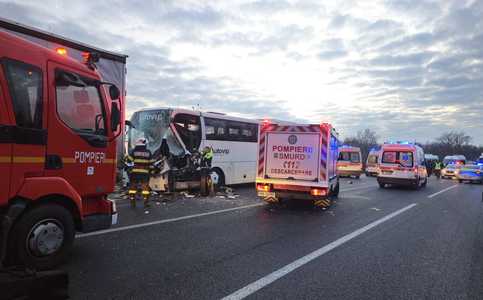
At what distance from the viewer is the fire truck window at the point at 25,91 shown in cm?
447

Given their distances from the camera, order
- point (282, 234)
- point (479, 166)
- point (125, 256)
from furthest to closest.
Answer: point (479, 166)
point (282, 234)
point (125, 256)

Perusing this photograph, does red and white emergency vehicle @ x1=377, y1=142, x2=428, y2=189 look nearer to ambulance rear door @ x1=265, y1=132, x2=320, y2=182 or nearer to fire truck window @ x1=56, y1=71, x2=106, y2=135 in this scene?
ambulance rear door @ x1=265, y1=132, x2=320, y2=182

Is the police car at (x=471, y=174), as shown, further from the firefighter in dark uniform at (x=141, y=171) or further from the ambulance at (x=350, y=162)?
the firefighter in dark uniform at (x=141, y=171)

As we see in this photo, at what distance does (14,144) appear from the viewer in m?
4.45

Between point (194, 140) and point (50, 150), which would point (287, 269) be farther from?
point (194, 140)

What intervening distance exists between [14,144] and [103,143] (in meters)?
1.43

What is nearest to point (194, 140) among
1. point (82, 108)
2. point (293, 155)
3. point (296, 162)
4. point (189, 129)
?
point (189, 129)

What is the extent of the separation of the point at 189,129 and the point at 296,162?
4.73 meters

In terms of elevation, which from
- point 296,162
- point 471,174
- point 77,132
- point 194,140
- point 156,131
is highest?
point 156,131

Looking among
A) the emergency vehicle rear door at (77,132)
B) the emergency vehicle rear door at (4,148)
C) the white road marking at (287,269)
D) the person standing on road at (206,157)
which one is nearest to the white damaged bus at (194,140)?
the person standing on road at (206,157)

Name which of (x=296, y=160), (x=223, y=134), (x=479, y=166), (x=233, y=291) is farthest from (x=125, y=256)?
(x=479, y=166)

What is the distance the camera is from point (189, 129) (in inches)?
559

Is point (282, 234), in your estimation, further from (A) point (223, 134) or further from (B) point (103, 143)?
(A) point (223, 134)

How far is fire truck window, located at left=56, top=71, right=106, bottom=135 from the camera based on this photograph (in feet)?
16.8
